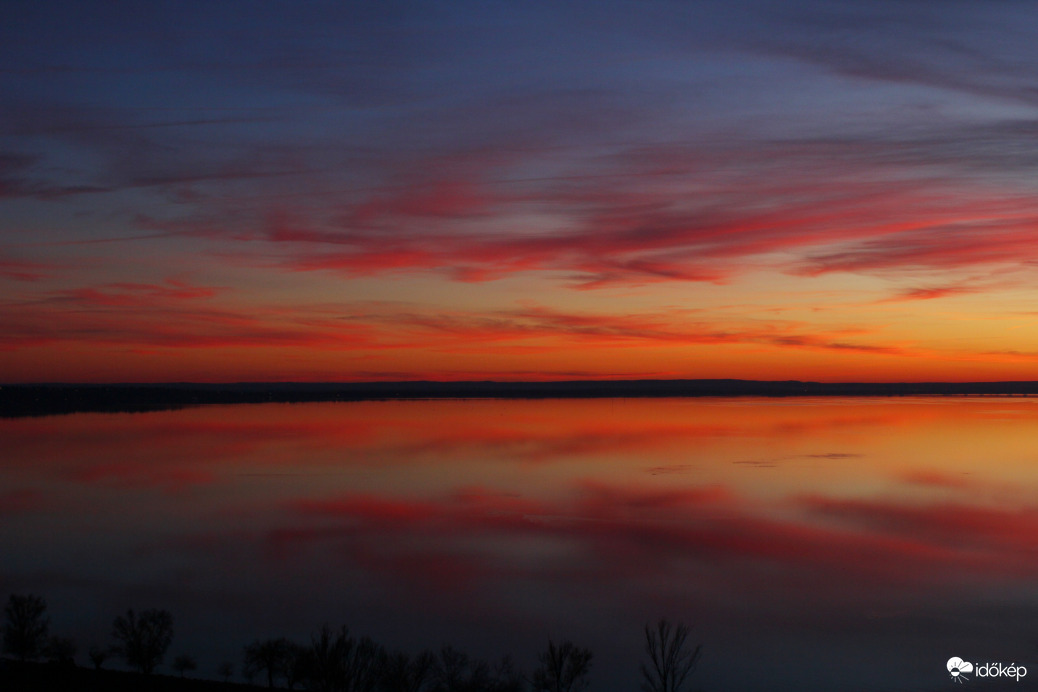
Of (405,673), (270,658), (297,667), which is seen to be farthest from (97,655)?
(405,673)

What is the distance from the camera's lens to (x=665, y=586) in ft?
67.9

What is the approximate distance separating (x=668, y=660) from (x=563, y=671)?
2103 millimetres

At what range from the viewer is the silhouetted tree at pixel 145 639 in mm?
15328

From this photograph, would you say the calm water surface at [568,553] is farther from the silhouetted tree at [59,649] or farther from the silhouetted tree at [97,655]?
the silhouetted tree at [97,655]

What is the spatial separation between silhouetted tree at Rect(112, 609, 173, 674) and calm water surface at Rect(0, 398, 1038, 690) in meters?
0.72

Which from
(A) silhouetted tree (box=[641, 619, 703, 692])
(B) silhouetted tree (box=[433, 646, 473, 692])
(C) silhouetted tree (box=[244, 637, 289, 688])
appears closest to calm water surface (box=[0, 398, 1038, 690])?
(A) silhouetted tree (box=[641, 619, 703, 692])

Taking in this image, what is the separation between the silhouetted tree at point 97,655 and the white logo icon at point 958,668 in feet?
45.8

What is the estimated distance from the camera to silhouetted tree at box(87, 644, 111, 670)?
14.9m

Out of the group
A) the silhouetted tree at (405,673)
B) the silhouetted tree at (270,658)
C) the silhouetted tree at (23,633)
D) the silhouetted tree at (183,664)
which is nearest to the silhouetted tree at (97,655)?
the silhouetted tree at (23,633)

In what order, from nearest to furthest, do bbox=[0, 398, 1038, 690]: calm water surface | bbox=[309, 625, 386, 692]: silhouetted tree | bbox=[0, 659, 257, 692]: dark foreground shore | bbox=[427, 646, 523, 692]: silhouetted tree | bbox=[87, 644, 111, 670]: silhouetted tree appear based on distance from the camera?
bbox=[0, 659, 257, 692]: dark foreground shore < bbox=[309, 625, 386, 692]: silhouetted tree < bbox=[427, 646, 523, 692]: silhouetted tree < bbox=[87, 644, 111, 670]: silhouetted tree < bbox=[0, 398, 1038, 690]: calm water surface

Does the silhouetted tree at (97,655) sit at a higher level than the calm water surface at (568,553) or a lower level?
lower

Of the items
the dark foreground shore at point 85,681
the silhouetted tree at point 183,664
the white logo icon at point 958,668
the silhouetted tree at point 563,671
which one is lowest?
the silhouetted tree at point 183,664

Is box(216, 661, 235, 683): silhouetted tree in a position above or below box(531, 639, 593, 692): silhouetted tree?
below

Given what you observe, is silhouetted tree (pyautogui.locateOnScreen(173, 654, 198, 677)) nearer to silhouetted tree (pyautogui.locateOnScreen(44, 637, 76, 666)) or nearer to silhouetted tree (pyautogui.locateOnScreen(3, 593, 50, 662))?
silhouetted tree (pyautogui.locateOnScreen(44, 637, 76, 666))
